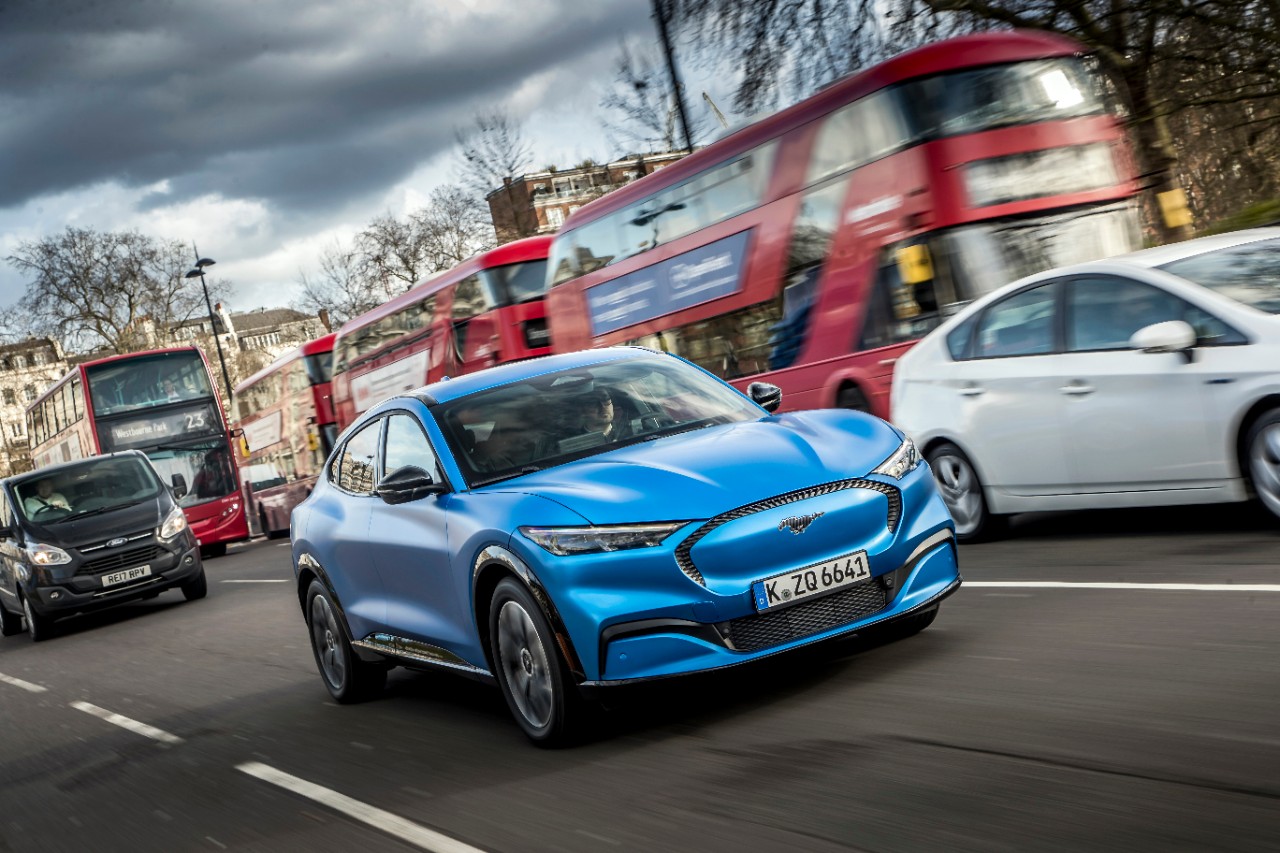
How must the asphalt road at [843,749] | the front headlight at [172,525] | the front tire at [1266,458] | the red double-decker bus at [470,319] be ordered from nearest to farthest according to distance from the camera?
the asphalt road at [843,749] < the front tire at [1266,458] < the front headlight at [172,525] < the red double-decker bus at [470,319]

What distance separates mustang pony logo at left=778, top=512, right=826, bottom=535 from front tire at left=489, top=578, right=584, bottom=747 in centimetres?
92

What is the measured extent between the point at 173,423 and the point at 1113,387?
24.8m

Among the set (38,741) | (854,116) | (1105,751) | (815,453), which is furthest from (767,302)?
(1105,751)

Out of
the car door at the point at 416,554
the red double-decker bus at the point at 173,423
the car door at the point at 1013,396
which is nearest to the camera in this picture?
the car door at the point at 416,554

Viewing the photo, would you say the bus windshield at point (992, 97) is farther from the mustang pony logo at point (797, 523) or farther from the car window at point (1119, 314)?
the mustang pony logo at point (797, 523)

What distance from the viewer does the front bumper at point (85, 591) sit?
16.8m

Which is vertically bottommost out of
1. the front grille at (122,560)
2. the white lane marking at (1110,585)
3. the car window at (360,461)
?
the white lane marking at (1110,585)

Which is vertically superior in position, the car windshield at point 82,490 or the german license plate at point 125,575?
the car windshield at point 82,490

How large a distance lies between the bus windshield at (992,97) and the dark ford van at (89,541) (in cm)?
944

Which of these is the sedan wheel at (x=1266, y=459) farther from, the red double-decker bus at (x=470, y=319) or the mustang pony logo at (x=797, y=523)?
the red double-decker bus at (x=470, y=319)

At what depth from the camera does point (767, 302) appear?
18016mm

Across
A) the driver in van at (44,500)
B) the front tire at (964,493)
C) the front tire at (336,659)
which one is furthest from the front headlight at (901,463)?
the driver in van at (44,500)

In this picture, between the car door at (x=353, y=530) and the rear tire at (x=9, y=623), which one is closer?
the car door at (x=353, y=530)

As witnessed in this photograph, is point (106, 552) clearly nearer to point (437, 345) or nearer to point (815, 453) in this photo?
point (437, 345)
